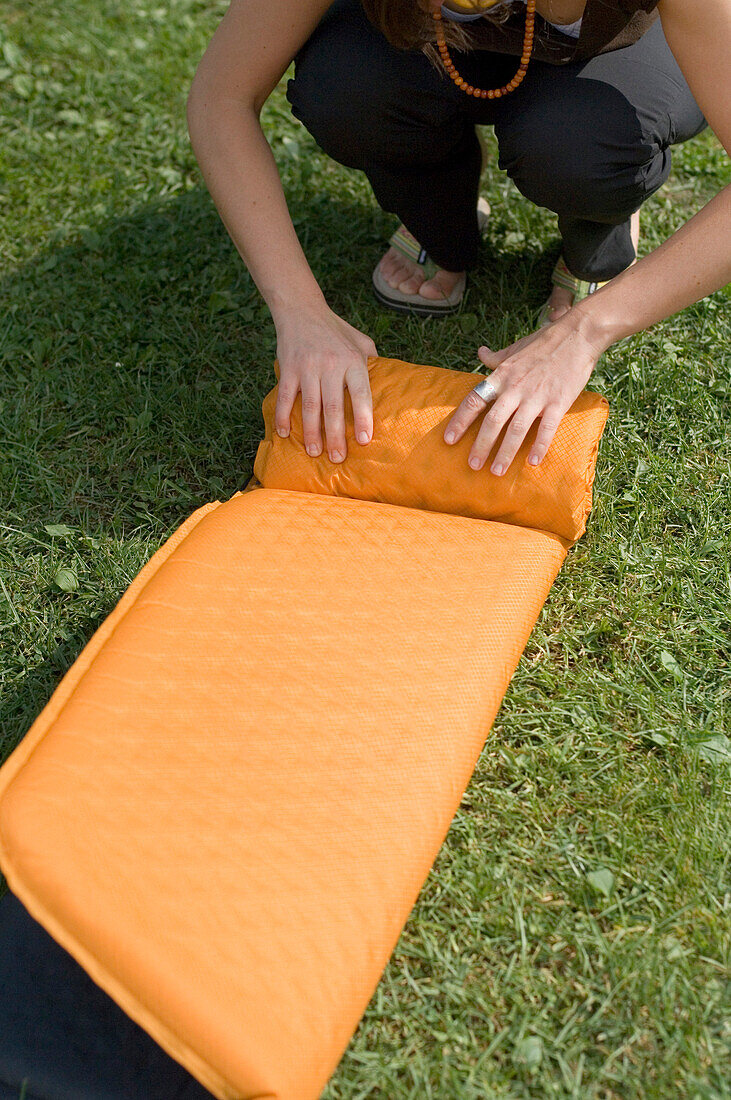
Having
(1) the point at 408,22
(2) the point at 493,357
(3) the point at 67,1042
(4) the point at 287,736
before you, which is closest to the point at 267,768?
(4) the point at 287,736

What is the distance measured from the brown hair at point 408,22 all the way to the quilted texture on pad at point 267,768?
828 millimetres

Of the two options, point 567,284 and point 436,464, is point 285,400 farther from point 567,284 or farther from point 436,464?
point 567,284

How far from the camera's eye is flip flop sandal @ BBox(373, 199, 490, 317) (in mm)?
2391

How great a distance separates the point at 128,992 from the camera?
118 cm

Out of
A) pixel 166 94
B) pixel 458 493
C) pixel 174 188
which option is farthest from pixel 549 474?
pixel 166 94

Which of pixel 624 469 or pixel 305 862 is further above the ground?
pixel 305 862

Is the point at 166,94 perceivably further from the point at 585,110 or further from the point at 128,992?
the point at 128,992

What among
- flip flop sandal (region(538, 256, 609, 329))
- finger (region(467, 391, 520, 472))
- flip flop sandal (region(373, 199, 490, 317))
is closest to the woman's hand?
finger (region(467, 391, 520, 472))

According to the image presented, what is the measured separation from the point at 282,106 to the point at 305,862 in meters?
2.58

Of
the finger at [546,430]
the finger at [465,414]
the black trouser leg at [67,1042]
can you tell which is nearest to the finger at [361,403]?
the finger at [465,414]

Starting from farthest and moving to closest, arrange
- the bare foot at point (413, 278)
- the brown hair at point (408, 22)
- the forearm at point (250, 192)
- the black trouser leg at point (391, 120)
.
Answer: the bare foot at point (413, 278) < the black trouser leg at point (391, 120) < the forearm at point (250, 192) < the brown hair at point (408, 22)

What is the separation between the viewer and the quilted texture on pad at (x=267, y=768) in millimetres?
1171

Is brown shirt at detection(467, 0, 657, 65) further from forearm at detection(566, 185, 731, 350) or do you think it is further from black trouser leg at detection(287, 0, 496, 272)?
forearm at detection(566, 185, 731, 350)

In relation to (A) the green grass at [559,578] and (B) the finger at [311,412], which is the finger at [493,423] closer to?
(B) the finger at [311,412]
